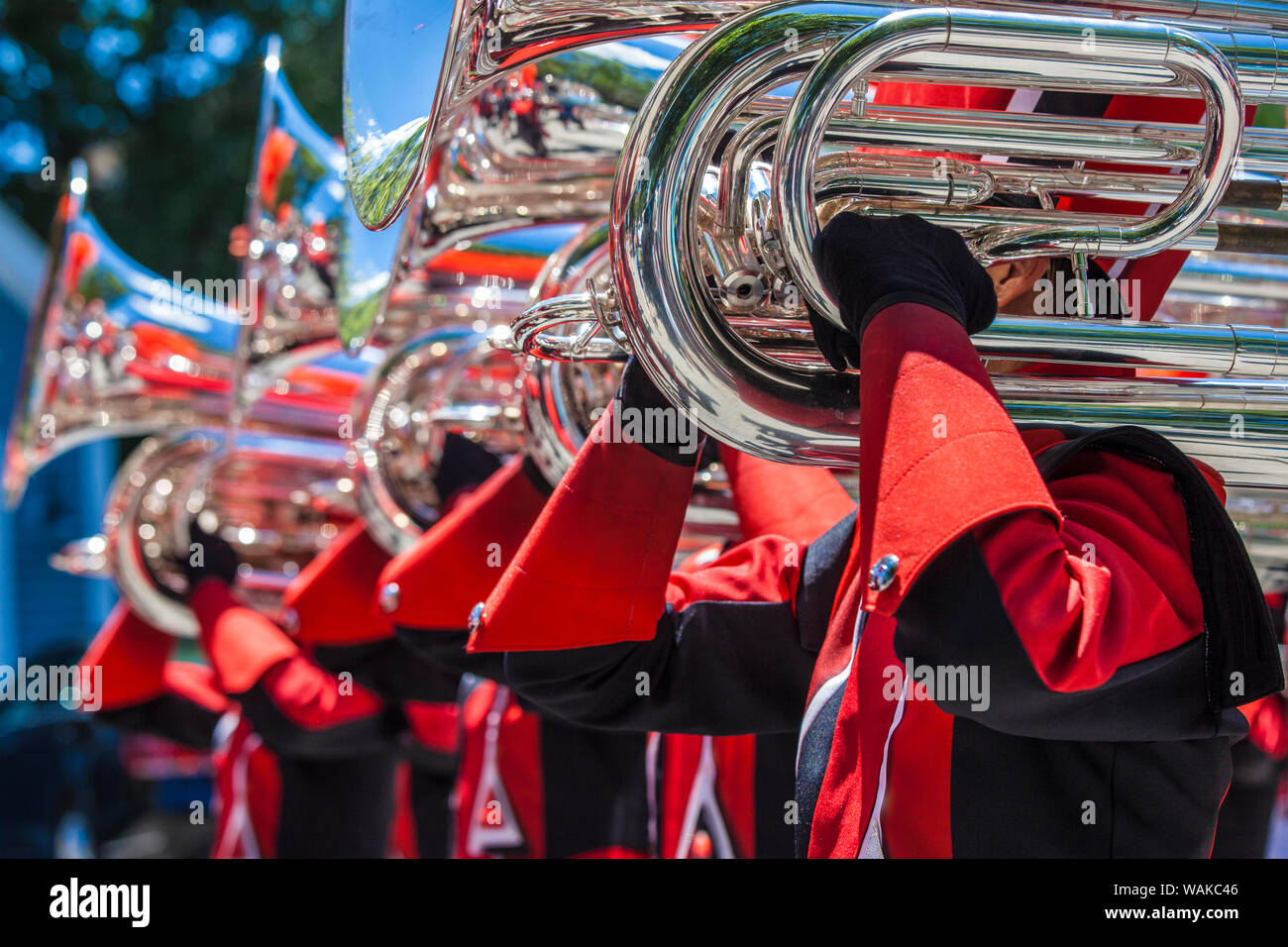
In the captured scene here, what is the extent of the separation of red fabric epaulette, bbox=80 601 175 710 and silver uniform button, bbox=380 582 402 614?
1853 mm

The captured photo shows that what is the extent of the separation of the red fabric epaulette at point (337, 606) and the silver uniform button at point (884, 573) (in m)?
1.96

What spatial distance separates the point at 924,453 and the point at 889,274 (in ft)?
0.63

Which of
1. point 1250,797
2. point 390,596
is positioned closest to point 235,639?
point 390,596

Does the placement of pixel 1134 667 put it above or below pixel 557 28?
below

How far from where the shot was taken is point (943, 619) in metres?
0.95

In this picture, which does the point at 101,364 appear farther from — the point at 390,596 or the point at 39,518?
the point at 39,518

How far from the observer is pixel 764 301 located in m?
1.26

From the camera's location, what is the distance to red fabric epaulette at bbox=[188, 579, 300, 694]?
285 cm

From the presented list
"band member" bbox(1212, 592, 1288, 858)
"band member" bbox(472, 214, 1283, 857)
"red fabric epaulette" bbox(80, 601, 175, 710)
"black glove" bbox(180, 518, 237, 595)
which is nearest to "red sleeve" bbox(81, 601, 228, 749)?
"red fabric epaulette" bbox(80, 601, 175, 710)

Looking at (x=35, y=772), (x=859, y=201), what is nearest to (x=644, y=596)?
(x=859, y=201)

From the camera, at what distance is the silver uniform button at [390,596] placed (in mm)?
2098

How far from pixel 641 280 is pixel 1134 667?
1.79ft

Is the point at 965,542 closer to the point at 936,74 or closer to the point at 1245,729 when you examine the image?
the point at 1245,729

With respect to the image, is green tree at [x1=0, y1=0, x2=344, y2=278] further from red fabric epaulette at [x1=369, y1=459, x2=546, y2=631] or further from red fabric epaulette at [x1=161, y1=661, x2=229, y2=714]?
red fabric epaulette at [x1=369, y1=459, x2=546, y2=631]
